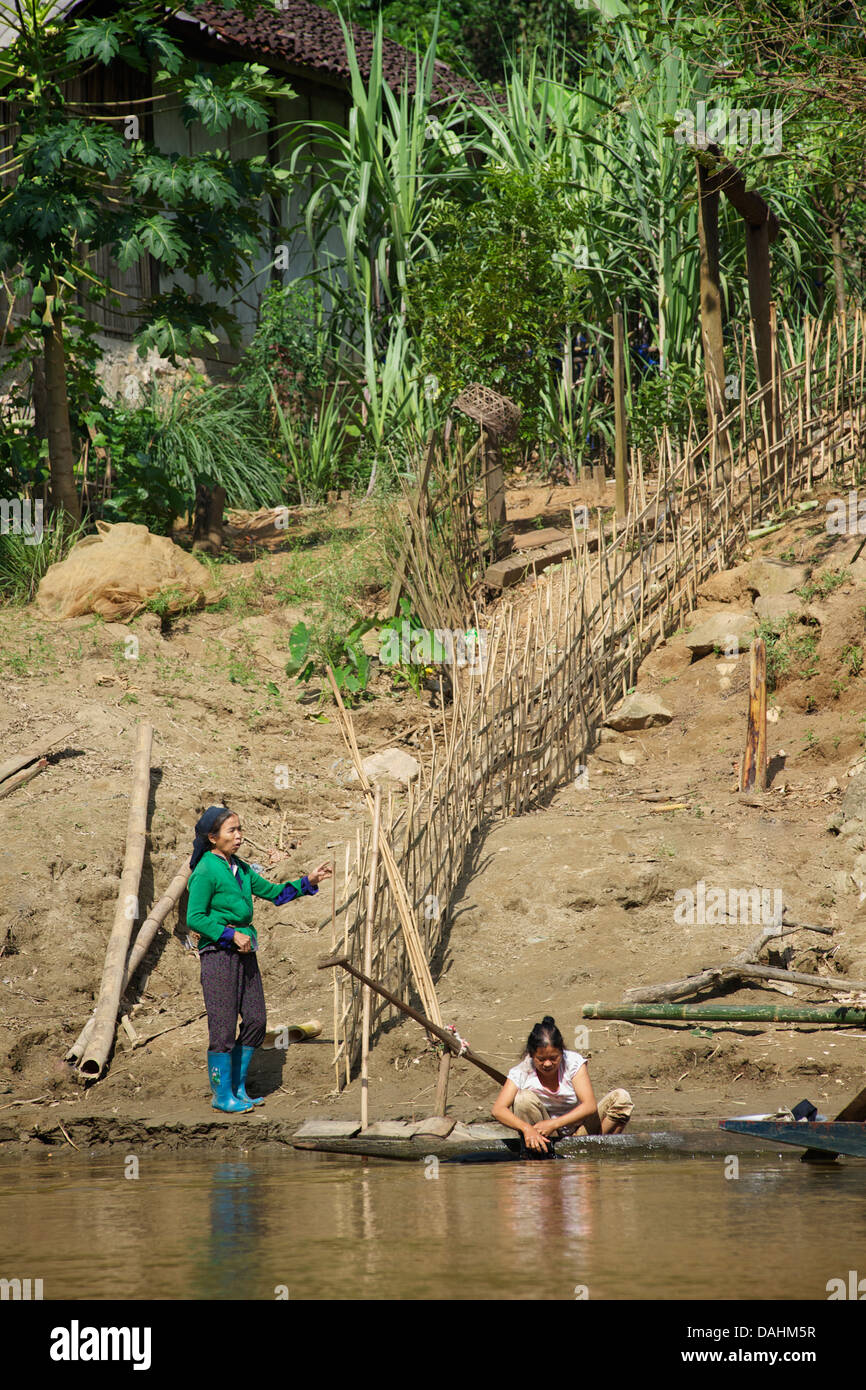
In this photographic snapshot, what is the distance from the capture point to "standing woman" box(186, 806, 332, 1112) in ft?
19.4

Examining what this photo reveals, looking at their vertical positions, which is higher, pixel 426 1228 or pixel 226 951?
pixel 226 951

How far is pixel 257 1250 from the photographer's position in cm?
419

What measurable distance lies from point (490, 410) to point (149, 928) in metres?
5.02

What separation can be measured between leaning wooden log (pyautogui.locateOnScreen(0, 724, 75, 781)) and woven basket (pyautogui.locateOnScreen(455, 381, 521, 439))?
3.75 metres

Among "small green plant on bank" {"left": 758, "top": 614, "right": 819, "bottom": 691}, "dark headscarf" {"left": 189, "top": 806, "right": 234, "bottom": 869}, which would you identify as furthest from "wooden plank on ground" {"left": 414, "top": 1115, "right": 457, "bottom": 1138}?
"small green plant on bank" {"left": 758, "top": 614, "right": 819, "bottom": 691}

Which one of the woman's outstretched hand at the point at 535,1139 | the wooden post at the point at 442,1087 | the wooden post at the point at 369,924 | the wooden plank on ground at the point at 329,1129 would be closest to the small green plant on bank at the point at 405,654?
the wooden post at the point at 369,924

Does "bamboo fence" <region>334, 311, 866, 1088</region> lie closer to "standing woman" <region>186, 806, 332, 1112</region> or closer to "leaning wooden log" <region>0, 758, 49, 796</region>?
"standing woman" <region>186, 806, 332, 1112</region>

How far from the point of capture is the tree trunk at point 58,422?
1043 cm

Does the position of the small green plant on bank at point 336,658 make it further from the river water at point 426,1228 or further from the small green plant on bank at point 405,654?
the river water at point 426,1228

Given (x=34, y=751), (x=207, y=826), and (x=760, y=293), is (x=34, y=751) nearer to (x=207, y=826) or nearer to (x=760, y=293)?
(x=207, y=826)

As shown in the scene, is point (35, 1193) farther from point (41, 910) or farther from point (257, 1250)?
point (41, 910)

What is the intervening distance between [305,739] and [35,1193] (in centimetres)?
456

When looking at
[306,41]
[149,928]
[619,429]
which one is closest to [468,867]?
[149,928]

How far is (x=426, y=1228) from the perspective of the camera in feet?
14.6
